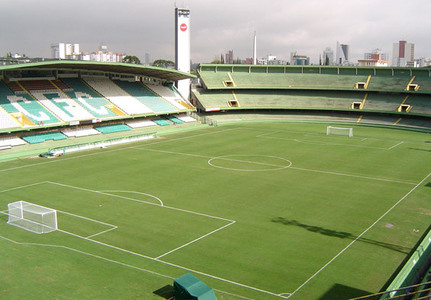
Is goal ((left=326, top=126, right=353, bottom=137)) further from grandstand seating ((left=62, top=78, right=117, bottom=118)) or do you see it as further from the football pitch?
grandstand seating ((left=62, top=78, right=117, bottom=118))

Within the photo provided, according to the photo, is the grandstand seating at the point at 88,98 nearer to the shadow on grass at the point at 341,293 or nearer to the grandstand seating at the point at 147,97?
the grandstand seating at the point at 147,97

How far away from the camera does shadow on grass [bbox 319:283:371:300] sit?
51.3 ft

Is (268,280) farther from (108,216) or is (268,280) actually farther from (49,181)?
(49,181)

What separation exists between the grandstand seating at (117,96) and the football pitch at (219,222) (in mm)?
15040

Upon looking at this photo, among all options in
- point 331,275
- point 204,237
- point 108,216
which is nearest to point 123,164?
point 108,216

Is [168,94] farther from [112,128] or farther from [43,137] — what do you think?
[43,137]

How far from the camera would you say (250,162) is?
38.5 m

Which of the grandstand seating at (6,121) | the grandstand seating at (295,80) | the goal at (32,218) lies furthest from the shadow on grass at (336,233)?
the grandstand seating at (295,80)

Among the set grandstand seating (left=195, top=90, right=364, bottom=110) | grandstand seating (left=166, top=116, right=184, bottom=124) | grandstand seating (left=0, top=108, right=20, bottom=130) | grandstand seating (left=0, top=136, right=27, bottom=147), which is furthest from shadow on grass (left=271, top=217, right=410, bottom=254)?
grandstand seating (left=195, top=90, right=364, bottom=110)

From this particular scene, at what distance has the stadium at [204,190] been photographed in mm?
17125

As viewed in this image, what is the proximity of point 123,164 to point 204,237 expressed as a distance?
60.9 ft

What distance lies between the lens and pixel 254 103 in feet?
237

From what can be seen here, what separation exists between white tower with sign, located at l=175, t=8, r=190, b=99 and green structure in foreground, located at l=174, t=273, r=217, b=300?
2308 inches

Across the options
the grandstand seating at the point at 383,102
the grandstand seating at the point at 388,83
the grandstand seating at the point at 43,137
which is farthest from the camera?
the grandstand seating at the point at 388,83
